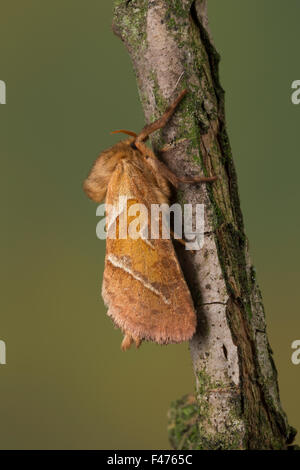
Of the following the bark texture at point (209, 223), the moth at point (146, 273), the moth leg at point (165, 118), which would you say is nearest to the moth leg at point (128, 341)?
the moth at point (146, 273)

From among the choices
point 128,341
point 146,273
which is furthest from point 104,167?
point 128,341

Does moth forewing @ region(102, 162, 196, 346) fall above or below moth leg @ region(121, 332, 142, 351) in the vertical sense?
above

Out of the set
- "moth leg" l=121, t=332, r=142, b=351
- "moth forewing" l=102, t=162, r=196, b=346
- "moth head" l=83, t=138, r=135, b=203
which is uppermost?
"moth head" l=83, t=138, r=135, b=203

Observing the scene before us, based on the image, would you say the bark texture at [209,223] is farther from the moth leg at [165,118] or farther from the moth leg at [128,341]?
the moth leg at [128,341]

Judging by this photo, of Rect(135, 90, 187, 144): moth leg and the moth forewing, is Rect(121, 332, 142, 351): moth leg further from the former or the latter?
Rect(135, 90, 187, 144): moth leg

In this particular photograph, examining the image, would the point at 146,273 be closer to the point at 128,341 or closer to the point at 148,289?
the point at 148,289

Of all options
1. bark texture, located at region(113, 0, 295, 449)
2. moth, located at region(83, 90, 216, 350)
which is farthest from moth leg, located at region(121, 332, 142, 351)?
bark texture, located at region(113, 0, 295, 449)

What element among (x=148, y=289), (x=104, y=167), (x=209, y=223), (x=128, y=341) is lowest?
(x=128, y=341)

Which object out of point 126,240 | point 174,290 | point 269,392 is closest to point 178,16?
point 126,240
